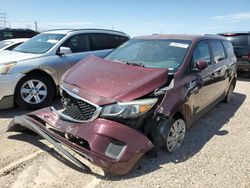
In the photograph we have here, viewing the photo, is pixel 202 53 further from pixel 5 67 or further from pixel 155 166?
pixel 5 67

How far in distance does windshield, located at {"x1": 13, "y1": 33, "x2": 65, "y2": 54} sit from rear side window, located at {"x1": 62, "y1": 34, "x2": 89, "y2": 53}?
228mm

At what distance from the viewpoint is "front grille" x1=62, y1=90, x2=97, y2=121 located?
331 cm

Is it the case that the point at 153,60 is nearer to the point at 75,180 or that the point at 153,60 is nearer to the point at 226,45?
the point at 75,180

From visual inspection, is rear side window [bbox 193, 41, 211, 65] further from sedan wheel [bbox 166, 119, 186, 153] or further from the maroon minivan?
sedan wheel [bbox 166, 119, 186, 153]

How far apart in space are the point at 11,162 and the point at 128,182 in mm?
1557

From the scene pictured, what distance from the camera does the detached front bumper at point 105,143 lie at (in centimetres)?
298

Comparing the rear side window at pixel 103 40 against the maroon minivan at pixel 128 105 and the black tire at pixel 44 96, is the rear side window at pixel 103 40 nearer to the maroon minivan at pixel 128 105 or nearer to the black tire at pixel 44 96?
the black tire at pixel 44 96

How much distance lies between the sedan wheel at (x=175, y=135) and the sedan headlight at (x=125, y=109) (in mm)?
639

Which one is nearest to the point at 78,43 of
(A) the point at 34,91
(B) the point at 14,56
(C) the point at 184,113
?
(B) the point at 14,56

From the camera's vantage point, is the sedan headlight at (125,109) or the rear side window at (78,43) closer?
the sedan headlight at (125,109)

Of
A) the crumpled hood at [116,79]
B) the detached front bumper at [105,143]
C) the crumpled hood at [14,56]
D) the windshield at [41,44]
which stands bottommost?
the detached front bumper at [105,143]

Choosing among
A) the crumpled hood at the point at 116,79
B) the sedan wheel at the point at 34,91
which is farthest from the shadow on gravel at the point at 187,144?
the sedan wheel at the point at 34,91

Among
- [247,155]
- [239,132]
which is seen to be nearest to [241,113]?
[239,132]

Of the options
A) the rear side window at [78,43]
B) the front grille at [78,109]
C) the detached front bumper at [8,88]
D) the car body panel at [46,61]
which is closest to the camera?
the front grille at [78,109]
